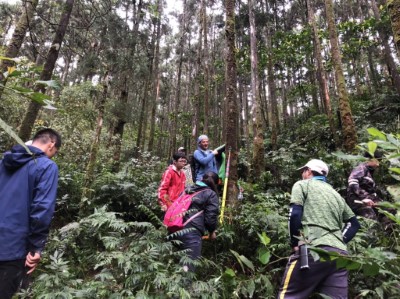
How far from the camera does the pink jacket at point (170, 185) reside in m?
4.58

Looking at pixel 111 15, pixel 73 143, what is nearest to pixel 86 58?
pixel 111 15

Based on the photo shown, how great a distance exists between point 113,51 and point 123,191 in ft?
31.1

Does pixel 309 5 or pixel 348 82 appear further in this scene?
pixel 348 82

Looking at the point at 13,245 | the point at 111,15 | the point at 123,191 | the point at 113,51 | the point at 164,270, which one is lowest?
the point at 164,270

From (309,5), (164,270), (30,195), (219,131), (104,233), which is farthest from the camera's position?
(219,131)

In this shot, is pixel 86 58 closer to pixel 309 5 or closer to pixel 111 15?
pixel 111 15

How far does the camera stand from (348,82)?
2844 cm

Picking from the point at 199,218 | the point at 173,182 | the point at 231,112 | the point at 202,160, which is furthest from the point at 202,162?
the point at 199,218

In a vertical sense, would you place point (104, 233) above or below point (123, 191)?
below

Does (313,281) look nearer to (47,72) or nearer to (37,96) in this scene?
(37,96)

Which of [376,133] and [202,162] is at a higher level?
[202,162]

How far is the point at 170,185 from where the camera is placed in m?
4.79

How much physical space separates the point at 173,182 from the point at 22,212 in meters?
2.49

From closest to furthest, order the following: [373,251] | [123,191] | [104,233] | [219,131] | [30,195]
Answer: [373,251] → [30,195] → [104,233] → [123,191] → [219,131]
